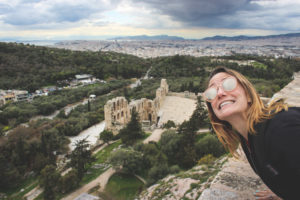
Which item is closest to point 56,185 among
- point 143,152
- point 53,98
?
point 143,152

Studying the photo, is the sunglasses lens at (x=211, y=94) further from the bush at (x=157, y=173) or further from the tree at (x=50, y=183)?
the tree at (x=50, y=183)

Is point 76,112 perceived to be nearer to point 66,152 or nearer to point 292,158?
point 66,152

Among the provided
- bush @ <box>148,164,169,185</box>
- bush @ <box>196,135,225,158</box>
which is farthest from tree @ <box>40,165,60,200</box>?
bush @ <box>196,135,225,158</box>

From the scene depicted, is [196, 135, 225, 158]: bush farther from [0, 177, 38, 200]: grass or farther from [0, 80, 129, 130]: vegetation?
[0, 80, 129, 130]: vegetation

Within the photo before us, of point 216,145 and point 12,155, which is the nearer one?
point 216,145

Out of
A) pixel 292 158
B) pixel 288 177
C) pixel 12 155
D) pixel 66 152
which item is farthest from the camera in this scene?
pixel 66 152

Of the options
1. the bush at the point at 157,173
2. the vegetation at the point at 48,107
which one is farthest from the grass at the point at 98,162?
the vegetation at the point at 48,107
